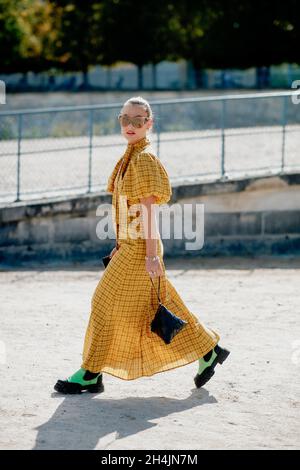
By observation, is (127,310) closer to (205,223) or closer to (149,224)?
(149,224)

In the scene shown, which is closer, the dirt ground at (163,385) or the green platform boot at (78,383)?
the dirt ground at (163,385)

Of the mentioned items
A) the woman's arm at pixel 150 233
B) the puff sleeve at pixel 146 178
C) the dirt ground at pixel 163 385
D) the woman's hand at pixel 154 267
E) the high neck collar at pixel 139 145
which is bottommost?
the dirt ground at pixel 163 385

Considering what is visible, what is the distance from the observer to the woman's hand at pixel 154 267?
6.49 meters

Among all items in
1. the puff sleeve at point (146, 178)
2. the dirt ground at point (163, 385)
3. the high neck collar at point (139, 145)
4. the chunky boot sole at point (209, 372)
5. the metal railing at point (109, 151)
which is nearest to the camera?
the dirt ground at point (163, 385)

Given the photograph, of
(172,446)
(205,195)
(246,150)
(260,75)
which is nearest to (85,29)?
(260,75)

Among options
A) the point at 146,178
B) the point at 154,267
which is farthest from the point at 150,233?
the point at 146,178

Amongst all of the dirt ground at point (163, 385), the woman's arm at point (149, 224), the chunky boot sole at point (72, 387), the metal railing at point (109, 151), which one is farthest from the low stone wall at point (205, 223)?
the woman's arm at point (149, 224)

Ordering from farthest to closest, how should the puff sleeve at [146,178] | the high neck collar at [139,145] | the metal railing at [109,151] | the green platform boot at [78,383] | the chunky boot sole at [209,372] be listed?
the metal railing at [109,151] < the chunky boot sole at [209,372] < the green platform boot at [78,383] < the high neck collar at [139,145] < the puff sleeve at [146,178]

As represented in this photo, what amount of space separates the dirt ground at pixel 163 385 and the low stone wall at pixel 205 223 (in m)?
1.29

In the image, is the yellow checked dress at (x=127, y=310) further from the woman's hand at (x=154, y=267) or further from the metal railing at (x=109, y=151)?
the metal railing at (x=109, y=151)

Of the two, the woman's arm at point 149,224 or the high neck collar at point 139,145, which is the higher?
the high neck collar at point 139,145

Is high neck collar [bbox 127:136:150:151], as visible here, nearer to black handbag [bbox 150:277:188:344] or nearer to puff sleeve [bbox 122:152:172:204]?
puff sleeve [bbox 122:152:172:204]

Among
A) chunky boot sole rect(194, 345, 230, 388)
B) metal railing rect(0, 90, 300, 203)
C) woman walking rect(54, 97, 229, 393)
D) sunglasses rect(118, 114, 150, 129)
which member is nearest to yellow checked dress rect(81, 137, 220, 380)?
woman walking rect(54, 97, 229, 393)

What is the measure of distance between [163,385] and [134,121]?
1.64m
